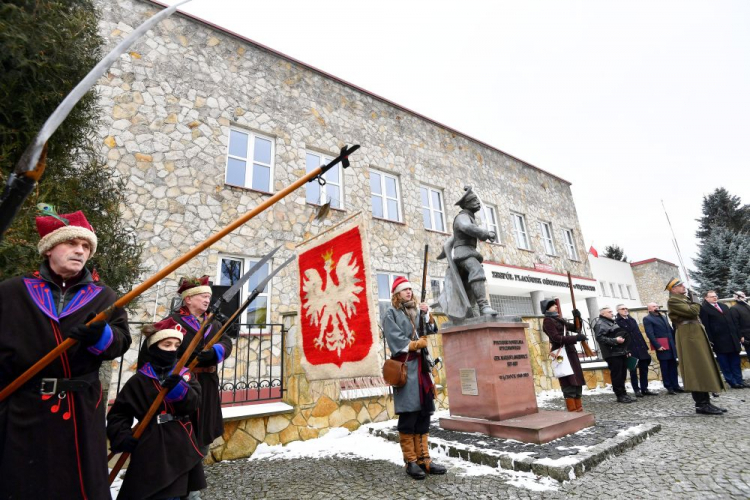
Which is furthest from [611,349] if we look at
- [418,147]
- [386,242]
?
[418,147]

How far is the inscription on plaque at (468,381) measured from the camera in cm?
504

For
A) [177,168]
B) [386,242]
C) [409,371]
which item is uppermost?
[177,168]

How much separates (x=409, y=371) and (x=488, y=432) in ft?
5.49

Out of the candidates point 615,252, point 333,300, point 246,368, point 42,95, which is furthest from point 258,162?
point 615,252

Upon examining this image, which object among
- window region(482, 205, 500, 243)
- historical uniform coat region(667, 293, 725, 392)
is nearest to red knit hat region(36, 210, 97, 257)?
historical uniform coat region(667, 293, 725, 392)

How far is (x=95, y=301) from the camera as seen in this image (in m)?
2.12

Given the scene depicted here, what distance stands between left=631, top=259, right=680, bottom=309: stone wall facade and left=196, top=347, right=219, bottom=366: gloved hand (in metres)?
28.1

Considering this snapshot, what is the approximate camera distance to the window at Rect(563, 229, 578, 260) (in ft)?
59.2

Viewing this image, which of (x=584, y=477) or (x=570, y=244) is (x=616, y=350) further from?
(x=570, y=244)

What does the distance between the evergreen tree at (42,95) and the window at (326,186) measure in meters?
5.83

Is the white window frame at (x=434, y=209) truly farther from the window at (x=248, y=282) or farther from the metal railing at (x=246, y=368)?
the metal railing at (x=246, y=368)

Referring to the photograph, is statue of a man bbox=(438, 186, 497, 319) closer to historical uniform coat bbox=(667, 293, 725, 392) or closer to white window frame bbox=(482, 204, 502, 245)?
historical uniform coat bbox=(667, 293, 725, 392)

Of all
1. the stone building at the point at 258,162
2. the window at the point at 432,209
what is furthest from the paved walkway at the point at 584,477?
the window at the point at 432,209

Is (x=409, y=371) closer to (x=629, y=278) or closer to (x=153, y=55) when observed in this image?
(x=153, y=55)
